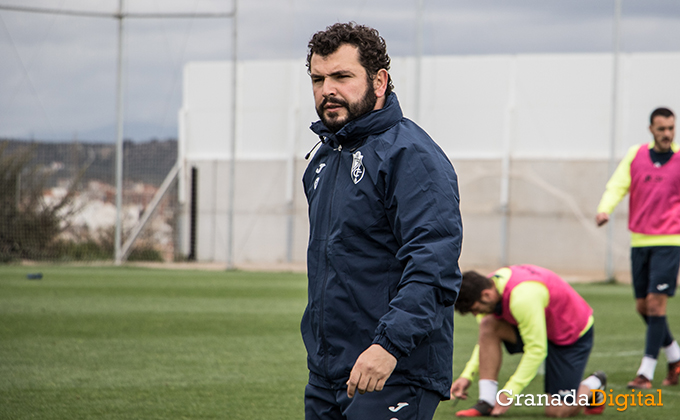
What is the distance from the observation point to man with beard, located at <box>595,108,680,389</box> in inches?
253

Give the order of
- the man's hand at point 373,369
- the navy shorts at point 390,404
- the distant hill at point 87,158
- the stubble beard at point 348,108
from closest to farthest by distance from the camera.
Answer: the man's hand at point 373,369 → the navy shorts at point 390,404 → the stubble beard at point 348,108 → the distant hill at point 87,158

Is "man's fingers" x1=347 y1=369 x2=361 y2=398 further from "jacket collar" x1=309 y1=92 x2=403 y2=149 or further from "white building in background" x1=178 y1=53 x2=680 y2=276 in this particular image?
"white building in background" x1=178 y1=53 x2=680 y2=276

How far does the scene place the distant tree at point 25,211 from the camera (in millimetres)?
17438

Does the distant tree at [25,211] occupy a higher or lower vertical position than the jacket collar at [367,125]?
lower

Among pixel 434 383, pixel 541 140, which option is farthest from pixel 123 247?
pixel 434 383

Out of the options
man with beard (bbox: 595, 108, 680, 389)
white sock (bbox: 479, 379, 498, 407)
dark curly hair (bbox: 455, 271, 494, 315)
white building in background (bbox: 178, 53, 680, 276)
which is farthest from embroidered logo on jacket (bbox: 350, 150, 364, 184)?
white building in background (bbox: 178, 53, 680, 276)

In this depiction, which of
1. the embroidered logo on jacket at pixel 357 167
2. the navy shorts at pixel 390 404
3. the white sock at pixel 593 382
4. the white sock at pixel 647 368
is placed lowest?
the white sock at pixel 647 368

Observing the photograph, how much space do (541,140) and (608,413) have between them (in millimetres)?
15108

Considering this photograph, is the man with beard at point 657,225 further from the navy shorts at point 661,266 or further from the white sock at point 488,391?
the white sock at point 488,391

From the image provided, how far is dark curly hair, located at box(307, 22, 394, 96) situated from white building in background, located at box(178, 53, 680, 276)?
1587 centimetres

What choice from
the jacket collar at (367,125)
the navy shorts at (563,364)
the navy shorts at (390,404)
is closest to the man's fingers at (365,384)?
the navy shorts at (390,404)

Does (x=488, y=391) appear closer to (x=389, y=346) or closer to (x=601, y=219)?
(x=601, y=219)

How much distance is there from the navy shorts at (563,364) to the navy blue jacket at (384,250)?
312cm

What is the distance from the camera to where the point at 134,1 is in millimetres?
18781
